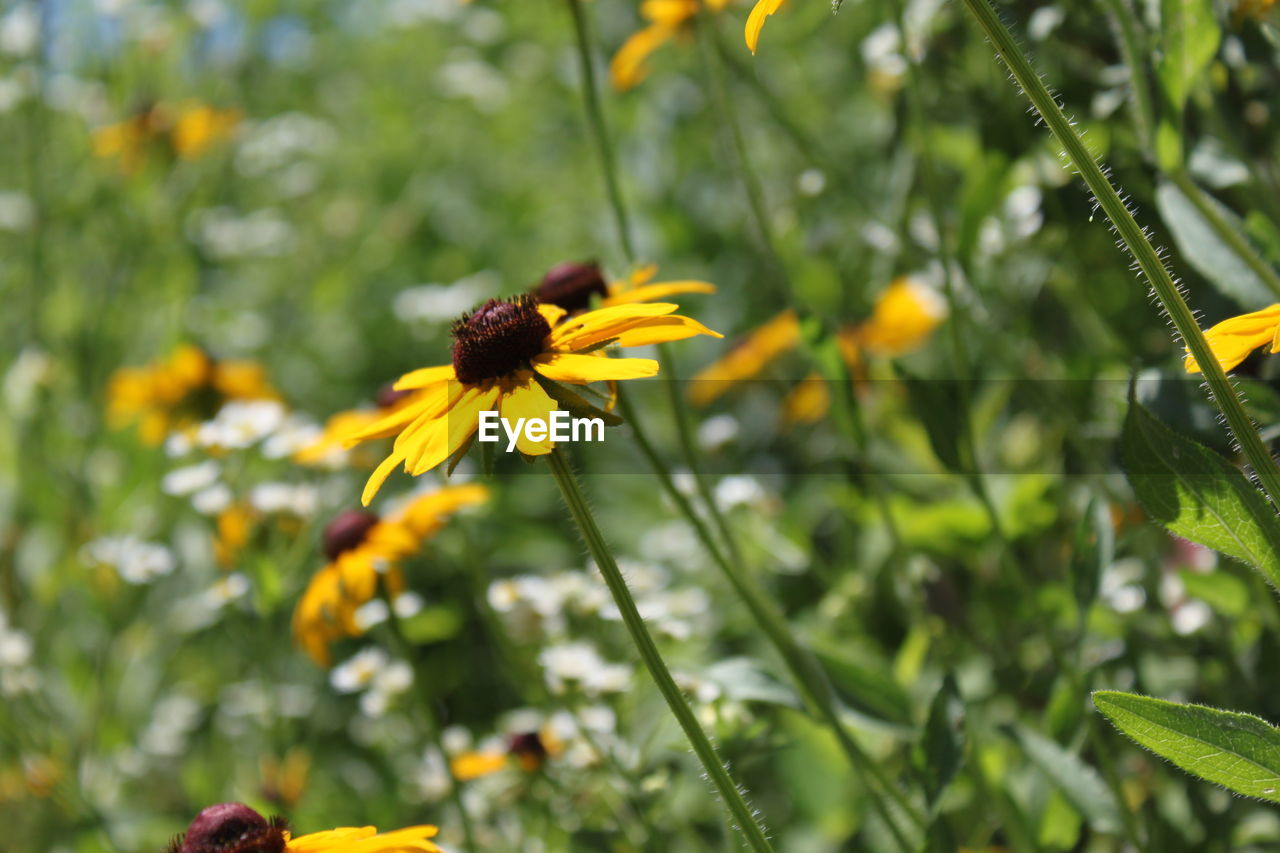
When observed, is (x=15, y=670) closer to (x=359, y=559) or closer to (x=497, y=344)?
(x=359, y=559)

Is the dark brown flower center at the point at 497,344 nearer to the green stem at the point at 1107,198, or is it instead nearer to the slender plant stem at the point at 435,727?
the green stem at the point at 1107,198

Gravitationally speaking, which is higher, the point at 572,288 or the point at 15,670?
the point at 572,288

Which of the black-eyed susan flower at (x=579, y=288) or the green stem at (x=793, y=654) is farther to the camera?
the black-eyed susan flower at (x=579, y=288)

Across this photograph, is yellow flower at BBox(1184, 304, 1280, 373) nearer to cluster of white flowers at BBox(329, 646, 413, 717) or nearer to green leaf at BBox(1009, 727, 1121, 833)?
green leaf at BBox(1009, 727, 1121, 833)

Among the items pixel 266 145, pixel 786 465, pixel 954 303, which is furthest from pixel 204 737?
pixel 954 303

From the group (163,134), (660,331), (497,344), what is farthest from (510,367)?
(163,134)

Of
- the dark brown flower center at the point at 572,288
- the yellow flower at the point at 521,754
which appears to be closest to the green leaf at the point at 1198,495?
the dark brown flower center at the point at 572,288

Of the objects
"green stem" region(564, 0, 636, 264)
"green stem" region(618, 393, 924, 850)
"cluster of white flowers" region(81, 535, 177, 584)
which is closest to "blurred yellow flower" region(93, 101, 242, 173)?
"cluster of white flowers" region(81, 535, 177, 584)
